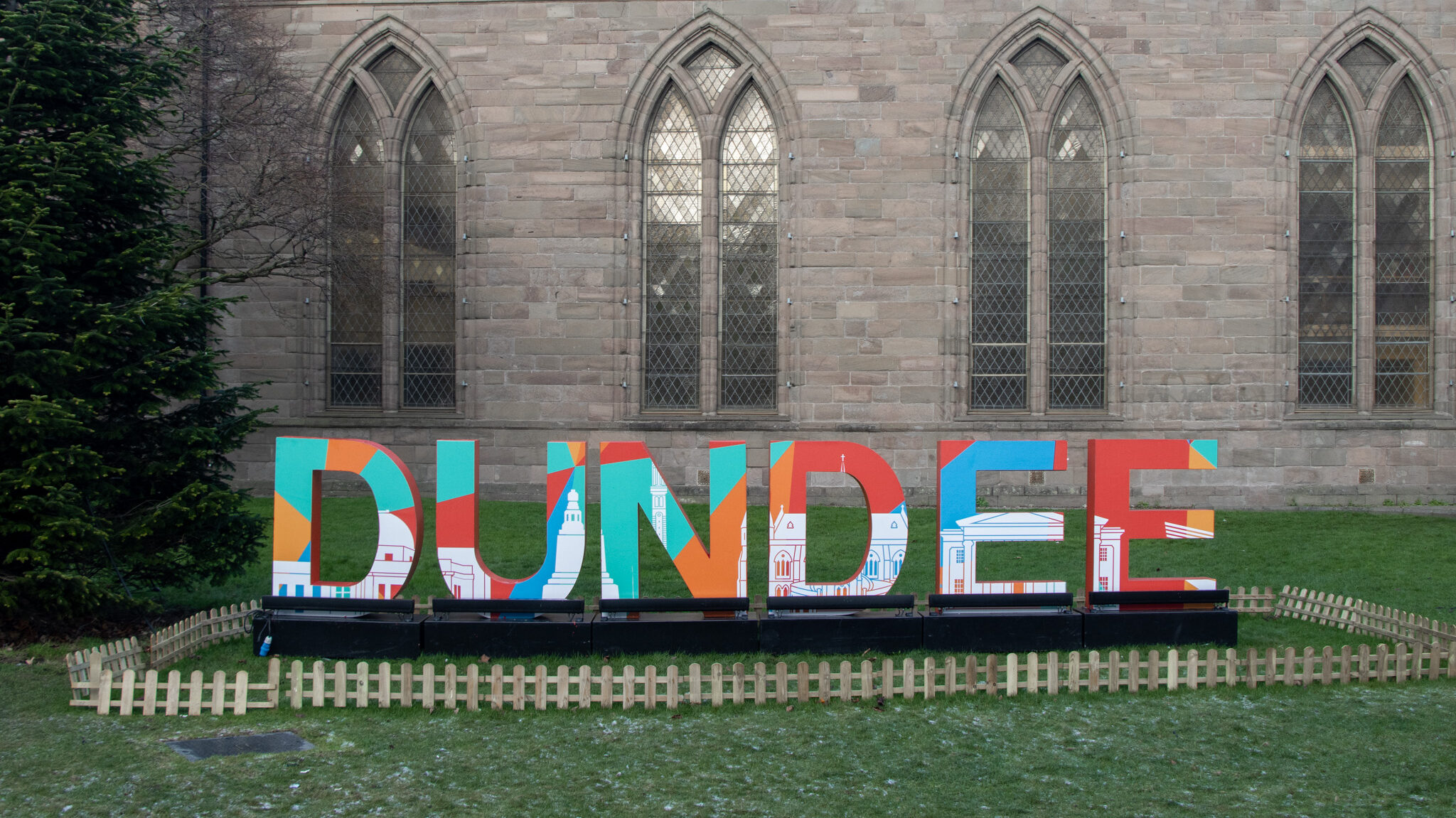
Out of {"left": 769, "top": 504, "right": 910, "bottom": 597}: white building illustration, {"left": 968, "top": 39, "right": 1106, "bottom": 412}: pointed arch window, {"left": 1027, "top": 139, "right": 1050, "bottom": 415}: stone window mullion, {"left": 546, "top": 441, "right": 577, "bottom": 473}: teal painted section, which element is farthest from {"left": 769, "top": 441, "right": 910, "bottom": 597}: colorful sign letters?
{"left": 1027, "top": 139, "right": 1050, "bottom": 415}: stone window mullion

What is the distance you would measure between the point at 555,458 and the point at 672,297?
33.0 ft

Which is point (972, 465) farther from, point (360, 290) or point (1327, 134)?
point (1327, 134)

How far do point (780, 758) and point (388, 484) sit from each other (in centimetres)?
517

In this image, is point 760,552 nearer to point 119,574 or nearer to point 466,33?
point 119,574

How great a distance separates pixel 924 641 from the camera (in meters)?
9.86

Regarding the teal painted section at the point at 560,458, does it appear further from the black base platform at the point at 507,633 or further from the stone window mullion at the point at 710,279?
the stone window mullion at the point at 710,279

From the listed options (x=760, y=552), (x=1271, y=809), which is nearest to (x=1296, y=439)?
(x=760, y=552)

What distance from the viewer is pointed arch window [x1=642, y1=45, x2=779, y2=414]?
19516 millimetres

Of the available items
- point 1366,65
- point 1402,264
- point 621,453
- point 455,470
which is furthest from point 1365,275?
point 455,470

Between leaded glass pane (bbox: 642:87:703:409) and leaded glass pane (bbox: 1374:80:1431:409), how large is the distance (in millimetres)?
13755

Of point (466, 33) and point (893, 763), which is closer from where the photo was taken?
point (893, 763)

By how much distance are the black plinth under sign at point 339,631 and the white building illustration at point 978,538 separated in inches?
217

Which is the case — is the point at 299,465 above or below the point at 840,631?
above

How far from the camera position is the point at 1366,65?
19375 mm
